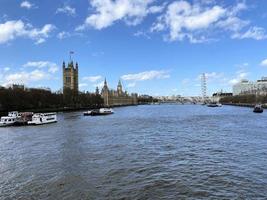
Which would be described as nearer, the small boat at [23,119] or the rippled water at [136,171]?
the rippled water at [136,171]

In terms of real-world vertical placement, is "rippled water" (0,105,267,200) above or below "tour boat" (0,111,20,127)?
below

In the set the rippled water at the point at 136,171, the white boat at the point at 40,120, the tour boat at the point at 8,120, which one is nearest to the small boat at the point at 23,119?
the tour boat at the point at 8,120

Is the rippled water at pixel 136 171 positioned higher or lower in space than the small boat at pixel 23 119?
lower

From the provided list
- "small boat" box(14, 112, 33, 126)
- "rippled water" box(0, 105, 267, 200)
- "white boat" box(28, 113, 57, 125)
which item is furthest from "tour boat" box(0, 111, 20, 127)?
"rippled water" box(0, 105, 267, 200)

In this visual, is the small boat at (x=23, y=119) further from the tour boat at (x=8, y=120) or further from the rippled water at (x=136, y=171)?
the rippled water at (x=136, y=171)

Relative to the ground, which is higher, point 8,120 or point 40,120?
point 8,120

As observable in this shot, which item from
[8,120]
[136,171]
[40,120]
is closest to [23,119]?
[8,120]

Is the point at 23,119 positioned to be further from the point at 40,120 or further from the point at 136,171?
the point at 136,171

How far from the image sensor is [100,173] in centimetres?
2361

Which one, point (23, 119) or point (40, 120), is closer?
point (40, 120)

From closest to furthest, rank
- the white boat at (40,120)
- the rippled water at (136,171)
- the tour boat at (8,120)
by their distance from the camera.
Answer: the rippled water at (136,171)
the tour boat at (8,120)
the white boat at (40,120)

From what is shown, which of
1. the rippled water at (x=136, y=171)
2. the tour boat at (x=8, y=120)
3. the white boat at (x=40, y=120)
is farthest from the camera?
the white boat at (x=40, y=120)

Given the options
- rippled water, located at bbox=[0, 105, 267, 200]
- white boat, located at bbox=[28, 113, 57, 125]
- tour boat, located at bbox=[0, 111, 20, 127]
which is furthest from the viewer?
white boat, located at bbox=[28, 113, 57, 125]

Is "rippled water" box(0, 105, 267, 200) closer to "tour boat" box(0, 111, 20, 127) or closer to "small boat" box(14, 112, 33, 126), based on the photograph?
"tour boat" box(0, 111, 20, 127)
